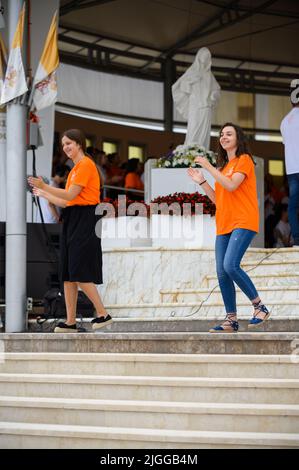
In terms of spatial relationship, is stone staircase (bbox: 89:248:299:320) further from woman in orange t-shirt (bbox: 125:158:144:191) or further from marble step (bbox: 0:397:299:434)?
woman in orange t-shirt (bbox: 125:158:144:191)

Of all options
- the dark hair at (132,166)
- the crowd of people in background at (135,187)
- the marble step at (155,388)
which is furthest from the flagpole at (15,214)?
the dark hair at (132,166)

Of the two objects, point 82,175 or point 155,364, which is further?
point 82,175

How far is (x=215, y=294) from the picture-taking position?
437 inches

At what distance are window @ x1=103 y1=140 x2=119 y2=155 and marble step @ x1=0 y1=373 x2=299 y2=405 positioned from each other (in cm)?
1494

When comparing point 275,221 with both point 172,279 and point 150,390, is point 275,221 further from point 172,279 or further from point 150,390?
point 150,390

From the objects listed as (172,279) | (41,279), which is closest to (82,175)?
(41,279)

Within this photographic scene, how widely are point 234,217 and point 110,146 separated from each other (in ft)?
48.4

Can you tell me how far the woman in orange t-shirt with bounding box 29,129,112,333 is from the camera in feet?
28.5

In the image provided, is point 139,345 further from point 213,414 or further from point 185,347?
point 213,414

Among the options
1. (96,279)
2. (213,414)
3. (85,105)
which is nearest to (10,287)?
(96,279)

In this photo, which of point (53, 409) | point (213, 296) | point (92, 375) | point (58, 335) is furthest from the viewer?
point (213, 296)

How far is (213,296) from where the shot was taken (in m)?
11.1

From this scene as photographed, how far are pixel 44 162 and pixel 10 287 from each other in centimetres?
410

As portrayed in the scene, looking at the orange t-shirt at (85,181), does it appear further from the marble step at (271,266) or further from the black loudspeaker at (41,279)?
the marble step at (271,266)
